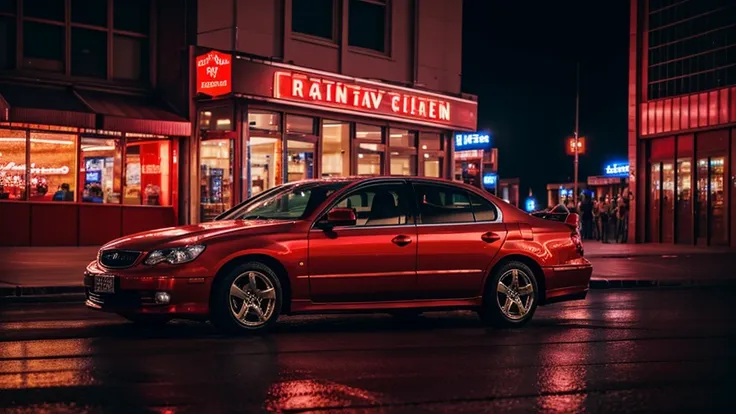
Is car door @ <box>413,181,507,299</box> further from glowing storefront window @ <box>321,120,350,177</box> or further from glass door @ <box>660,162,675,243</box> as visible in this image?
glass door @ <box>660,162,675,243</box>

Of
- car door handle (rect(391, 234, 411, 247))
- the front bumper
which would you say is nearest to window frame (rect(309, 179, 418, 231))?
car door handle (rect(391, 234, 411, 247))

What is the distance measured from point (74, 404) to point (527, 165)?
75854mm

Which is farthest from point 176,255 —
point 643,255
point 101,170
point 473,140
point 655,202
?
point 473,140

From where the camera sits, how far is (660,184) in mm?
35531

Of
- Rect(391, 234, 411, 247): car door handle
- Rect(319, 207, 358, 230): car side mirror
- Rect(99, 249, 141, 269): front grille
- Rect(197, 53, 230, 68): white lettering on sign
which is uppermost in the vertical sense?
Rect(197, 53, 230, 68): white lettering on sign

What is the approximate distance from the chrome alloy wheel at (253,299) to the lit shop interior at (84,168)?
1491 centimetres

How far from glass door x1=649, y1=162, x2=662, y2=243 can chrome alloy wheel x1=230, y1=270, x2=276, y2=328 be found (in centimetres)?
2788

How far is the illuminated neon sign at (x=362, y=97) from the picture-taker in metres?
24.8

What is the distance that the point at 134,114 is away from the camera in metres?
23.6

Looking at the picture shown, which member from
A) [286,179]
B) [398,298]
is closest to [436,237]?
[398,298]

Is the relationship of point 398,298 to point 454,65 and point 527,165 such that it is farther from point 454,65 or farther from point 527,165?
point 527,165

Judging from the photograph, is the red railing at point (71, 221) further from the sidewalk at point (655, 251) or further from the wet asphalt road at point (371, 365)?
the wet asphalt road at point (371, 365)

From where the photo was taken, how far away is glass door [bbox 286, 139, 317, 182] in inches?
1037

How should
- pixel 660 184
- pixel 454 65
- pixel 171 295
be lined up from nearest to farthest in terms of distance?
1. pixel 171 295
2. pixel 454 65
3. pixel 660 184
